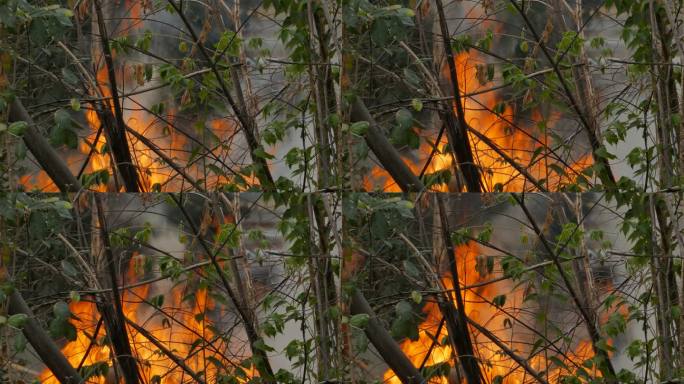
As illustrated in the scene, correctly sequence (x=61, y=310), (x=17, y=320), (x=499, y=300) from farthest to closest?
1. (x=499, y=300)
2. (x=61, y=310)
3. (x=17, y=320)

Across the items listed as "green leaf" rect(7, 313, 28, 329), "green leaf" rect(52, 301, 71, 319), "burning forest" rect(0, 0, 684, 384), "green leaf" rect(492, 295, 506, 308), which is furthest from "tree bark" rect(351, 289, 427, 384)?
"green leaf" rect(7, 313, 28, 329)

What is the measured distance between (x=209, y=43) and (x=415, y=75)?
726 millimetres

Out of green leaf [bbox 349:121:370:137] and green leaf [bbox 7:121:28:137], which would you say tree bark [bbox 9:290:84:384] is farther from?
green leaf [bbox 349:121:370:137]

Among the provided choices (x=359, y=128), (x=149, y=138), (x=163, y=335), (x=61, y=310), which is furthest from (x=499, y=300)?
(x=61, y=310)

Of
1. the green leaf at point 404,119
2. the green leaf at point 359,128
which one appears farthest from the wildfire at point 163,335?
the green leaf at point 404,119

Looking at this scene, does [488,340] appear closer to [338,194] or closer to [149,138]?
[338,194]

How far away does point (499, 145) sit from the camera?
3775 mm

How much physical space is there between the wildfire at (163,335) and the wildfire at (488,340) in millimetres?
619

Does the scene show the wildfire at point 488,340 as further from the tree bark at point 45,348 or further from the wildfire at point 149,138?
the tree bark at point 45,348

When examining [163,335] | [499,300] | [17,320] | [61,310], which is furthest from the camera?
[499,300]

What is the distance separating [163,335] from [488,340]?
3.73 ft

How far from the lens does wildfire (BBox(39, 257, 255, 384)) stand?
→ 11.8 feet

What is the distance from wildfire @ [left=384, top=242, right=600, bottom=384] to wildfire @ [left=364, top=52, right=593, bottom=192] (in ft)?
0.96

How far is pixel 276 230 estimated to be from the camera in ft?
11.9
